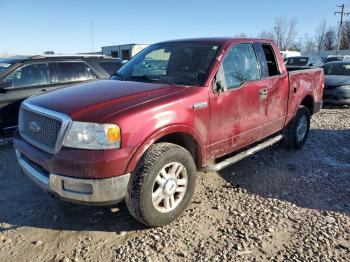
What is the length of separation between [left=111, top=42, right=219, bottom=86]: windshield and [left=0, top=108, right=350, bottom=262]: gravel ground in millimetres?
1492

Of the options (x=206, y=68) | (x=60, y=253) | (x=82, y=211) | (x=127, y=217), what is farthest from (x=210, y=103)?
(x=60, y=253)

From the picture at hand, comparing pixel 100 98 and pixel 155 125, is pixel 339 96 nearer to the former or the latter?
pixel 155 125

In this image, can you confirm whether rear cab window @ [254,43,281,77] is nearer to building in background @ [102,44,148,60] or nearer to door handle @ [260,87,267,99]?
door handle @ [260,87,267,99]

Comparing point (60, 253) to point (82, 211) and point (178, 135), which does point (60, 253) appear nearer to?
point (82, 211)

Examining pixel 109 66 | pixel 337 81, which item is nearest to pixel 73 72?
pixel 109 66

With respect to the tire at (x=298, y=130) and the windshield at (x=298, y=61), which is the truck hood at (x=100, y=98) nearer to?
the tire at (x=298, y=130)

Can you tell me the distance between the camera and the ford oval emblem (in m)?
3.38

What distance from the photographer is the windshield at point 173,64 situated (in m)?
4.02

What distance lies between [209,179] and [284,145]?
6.18 ft

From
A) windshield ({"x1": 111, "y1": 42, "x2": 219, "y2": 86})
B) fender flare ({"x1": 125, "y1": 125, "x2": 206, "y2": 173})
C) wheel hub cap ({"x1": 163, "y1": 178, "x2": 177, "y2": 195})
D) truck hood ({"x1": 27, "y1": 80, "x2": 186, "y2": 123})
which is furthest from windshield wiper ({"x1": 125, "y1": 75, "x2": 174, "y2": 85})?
wheel hub cap ({"x1": 163, "y1": 178, "x2": 177, "y2": 195})

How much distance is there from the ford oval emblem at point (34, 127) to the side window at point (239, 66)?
6.87ft

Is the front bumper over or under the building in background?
under

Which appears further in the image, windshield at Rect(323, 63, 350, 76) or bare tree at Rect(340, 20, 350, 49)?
bare tree at Rect(340, 20, 350, 49)

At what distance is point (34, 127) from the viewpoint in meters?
3.43
